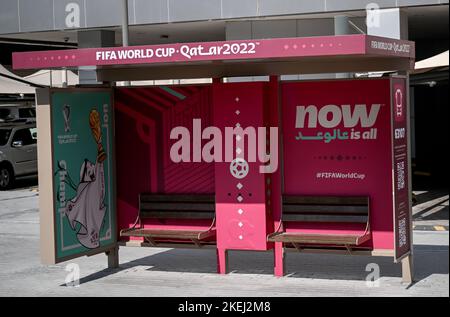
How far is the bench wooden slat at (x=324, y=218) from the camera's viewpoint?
11164 millimetres

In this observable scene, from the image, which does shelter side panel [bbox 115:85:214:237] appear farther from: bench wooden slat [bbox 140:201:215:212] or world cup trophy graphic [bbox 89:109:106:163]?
world cup trophy graphic [bbox 89:109:106:163]

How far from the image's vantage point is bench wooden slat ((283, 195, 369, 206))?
36.7ft

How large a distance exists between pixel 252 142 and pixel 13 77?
15703mm

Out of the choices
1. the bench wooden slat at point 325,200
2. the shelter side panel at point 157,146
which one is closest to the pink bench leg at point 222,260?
the shelter side panel at point 157,146

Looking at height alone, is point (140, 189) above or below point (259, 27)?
below

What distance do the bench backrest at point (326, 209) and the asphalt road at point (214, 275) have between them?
769mm

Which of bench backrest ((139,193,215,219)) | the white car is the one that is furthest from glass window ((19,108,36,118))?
bench backrest ((139,193,215,219))

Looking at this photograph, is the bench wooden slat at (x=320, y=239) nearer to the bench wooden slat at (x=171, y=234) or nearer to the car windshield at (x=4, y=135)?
the bench wooden slat at (x=171, y=234)

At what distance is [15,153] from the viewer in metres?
25.9

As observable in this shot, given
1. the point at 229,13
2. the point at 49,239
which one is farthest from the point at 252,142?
the point at 229,13

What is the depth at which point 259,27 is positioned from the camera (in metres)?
19.9

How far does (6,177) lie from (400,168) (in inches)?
678

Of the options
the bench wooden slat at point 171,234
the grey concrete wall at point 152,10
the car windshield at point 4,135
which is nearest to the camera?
the bench wooden slat at point 171,234
